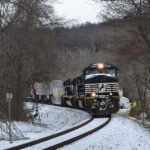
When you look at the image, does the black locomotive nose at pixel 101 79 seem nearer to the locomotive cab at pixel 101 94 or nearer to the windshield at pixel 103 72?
the locomotive cab at pixel 101 94

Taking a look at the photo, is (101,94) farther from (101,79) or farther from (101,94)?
(101,79)

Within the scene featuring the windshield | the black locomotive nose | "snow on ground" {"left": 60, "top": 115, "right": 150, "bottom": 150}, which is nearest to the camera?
"snow on ground" {"left": 60, "top": 115, "right": 150, "bottom": 150}

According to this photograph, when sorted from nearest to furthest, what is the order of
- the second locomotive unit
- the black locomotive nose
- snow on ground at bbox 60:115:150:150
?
snow on ground at bbox 60:115:150:150, the second locomotive unit, the black locomotive nose

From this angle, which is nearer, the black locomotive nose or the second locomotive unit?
the second locomotive unit

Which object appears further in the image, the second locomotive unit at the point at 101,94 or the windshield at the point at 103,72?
the windshield at the point at 103,72

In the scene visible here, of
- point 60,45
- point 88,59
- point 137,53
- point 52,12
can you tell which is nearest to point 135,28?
point 137,53

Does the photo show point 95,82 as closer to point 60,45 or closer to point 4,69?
point 60,45

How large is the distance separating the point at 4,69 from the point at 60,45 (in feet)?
20.3

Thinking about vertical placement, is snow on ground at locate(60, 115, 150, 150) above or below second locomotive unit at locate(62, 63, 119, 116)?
below

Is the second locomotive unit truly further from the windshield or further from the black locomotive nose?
the windshield

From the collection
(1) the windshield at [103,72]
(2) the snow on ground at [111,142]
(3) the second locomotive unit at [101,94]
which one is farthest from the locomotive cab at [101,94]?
(2) the snow on ground at [111,142]

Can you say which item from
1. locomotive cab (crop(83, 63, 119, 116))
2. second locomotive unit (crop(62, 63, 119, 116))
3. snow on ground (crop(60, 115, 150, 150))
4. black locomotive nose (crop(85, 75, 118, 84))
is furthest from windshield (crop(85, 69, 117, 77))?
snow on ground (crop(60, 115, 150, 150))

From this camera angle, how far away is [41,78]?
3381cm

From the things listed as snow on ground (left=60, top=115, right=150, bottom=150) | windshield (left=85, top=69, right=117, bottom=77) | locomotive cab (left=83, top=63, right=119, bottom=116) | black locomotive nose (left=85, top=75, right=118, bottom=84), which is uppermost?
windshield (left=85, top=69, right=117, bottom=77)
